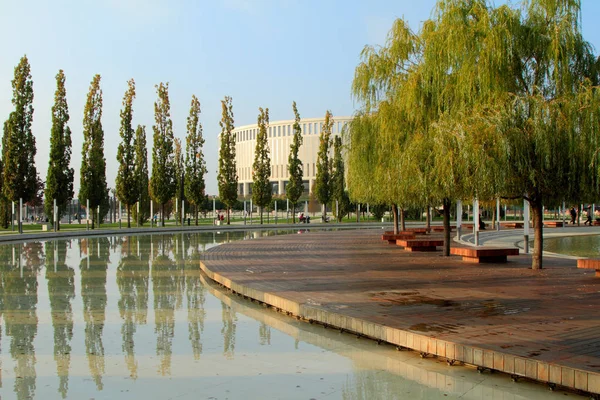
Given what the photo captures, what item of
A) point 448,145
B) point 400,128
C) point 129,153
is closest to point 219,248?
point 400,128

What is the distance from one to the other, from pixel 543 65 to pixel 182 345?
10.8 m

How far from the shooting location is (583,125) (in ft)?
39.7

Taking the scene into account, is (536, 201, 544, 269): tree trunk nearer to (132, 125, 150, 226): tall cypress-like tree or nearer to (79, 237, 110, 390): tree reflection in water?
(79, 237, 110, 390): tree reflection in water

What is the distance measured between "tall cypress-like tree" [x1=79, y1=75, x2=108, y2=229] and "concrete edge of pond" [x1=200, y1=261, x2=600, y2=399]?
3614 centimetres

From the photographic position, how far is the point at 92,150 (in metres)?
42.4

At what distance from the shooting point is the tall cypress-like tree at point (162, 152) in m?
47.9

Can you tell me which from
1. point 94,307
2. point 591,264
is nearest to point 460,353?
point 94,307

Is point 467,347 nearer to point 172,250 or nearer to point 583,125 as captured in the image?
point 583,125

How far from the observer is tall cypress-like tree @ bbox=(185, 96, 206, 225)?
50.1 metres

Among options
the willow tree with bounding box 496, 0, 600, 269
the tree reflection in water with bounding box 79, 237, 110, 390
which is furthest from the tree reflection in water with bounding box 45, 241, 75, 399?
the willow tree with bounding box 496, 0, 600, 269

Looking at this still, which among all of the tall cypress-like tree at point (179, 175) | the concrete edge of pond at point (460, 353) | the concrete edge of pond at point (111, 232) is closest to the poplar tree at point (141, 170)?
the tall cypress-like tree at point (179, 175)

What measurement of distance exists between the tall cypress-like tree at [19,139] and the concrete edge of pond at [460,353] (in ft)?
109

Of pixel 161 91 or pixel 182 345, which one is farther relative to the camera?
pixel 161 91

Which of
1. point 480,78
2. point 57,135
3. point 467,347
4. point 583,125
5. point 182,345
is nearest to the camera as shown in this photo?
point 467,347
